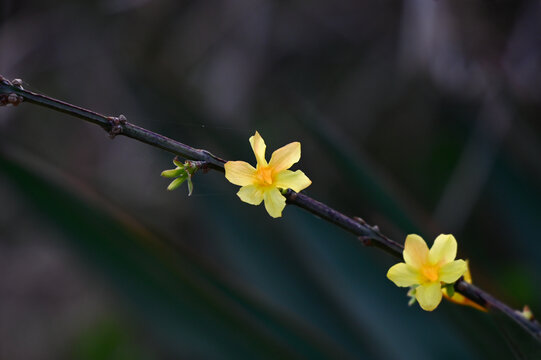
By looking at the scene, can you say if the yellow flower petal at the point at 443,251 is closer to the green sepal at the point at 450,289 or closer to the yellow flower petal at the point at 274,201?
the green sepal at the point at 450,289

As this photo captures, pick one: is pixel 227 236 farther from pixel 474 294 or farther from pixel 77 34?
pixel 77 34

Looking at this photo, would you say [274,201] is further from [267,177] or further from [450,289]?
[450,289]

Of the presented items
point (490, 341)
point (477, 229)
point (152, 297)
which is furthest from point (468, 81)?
point (152, 297)

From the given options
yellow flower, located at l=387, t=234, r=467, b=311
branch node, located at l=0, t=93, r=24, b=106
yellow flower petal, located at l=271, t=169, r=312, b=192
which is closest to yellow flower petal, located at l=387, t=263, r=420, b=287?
yellow flower, located at l=387, t=234, r=467, b=311

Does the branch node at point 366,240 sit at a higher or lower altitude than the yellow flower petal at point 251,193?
higher

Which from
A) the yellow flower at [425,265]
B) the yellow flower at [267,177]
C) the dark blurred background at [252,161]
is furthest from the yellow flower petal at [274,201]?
the dark blurred background at [252,161]

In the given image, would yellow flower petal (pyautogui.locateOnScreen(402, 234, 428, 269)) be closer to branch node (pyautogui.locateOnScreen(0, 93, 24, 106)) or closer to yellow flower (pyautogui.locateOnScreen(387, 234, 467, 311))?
yellow flower (pyautogui.locateOnScreen(387, 234, 467, 311))
